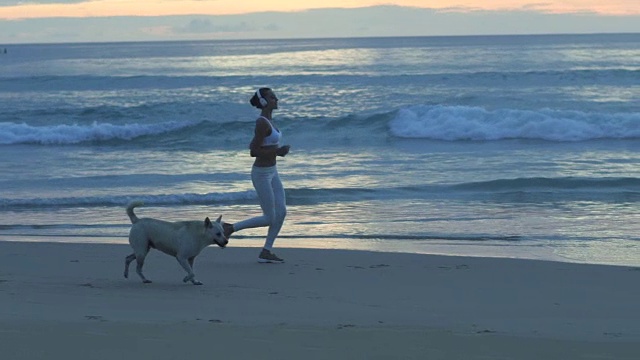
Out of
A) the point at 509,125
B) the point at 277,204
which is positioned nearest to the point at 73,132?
the point at 509,125

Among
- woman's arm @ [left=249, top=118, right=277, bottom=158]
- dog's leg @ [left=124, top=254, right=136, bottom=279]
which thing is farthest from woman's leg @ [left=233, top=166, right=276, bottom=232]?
dog's leg @ [left=124, top=254, right=136, bottom=279]

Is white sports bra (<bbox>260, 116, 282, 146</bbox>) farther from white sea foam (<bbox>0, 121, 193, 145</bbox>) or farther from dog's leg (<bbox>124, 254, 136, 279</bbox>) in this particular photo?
white sea foam (<bbox>0, 121, 193, 145</bbox>)

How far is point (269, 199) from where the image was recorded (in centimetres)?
836

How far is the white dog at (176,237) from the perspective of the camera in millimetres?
7316

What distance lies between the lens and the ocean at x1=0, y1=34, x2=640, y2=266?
10.6 metres

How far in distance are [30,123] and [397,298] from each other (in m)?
23.6

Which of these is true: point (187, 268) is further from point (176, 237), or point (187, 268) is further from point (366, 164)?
point (366, 164)

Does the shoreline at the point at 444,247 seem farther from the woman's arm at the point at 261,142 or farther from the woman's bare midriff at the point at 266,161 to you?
the woman's arm at the point at 261,142

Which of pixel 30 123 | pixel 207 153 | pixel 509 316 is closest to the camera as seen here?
Result: pixel 509 316

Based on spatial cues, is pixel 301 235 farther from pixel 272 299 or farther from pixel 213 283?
pixel 272 299

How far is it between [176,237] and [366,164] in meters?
10.8

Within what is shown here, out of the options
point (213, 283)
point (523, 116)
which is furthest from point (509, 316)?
point (523, 116)

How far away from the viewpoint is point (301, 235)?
10.5m

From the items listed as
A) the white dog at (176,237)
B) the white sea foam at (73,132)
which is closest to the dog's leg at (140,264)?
the white dog at (176,237)
